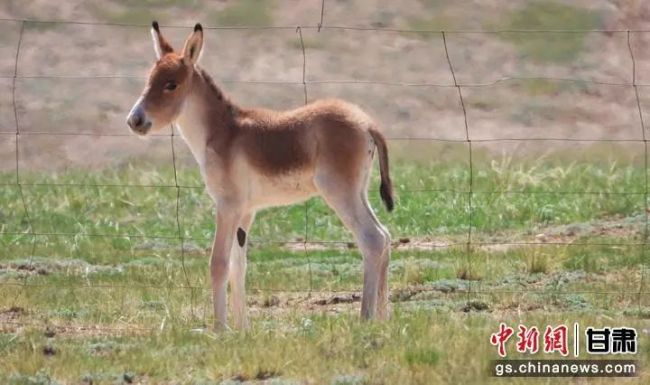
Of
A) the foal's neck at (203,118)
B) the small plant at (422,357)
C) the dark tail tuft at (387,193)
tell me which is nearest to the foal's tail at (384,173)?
the dark tail tuft at (387,193)

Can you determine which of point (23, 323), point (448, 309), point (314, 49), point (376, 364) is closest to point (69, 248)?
point (23, 323)

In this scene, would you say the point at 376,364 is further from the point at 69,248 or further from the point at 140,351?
the point at 69,248

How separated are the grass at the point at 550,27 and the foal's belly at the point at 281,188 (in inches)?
963

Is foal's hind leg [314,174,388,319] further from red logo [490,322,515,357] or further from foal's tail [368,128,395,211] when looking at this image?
red logo [490,322,515,357]

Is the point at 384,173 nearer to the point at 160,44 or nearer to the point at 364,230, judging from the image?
the point at 364,230

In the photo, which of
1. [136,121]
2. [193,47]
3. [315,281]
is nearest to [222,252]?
[136,121]

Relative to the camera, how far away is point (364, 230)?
431 inches

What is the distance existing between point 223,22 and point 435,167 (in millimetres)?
16244

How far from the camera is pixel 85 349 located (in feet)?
33.1

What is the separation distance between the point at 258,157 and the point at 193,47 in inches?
38.5

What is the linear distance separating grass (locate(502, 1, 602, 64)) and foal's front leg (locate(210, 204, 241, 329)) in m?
24.8

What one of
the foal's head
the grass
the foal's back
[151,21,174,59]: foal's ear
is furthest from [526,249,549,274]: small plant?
the grass

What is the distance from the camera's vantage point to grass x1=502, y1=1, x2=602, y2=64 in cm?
3541

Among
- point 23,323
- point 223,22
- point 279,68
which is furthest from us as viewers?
point 223,22
